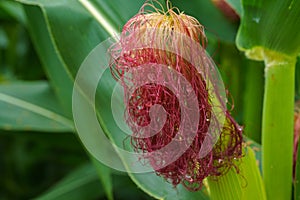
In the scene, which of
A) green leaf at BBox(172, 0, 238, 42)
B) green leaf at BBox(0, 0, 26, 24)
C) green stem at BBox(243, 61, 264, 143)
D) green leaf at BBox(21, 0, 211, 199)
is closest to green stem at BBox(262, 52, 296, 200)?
green leaf at BBox(21, 0, 211, 199)

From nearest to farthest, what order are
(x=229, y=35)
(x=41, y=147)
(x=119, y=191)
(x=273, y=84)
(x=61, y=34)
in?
1. (x=273, y=84)
2. (x=61, y=34)
3. (x=229, y=35)
4. (x=119, y=191)
5. (x=41, y=147)

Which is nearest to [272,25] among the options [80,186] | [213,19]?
[213,19]

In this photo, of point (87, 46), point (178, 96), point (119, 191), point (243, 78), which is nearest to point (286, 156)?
point (178, 96)

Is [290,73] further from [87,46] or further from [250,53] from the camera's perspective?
[87,46]

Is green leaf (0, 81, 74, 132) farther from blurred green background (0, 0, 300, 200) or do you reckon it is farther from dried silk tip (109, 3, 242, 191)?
dried silk tip (109, 3, 242, 191)

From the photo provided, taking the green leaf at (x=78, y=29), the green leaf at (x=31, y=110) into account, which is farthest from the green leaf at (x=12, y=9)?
the green leaf at (x=78, y=29)

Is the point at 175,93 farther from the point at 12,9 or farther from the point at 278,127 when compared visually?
the point at 12,9

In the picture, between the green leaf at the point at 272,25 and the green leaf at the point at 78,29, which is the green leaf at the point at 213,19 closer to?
the green leaf at the point at 78,29
